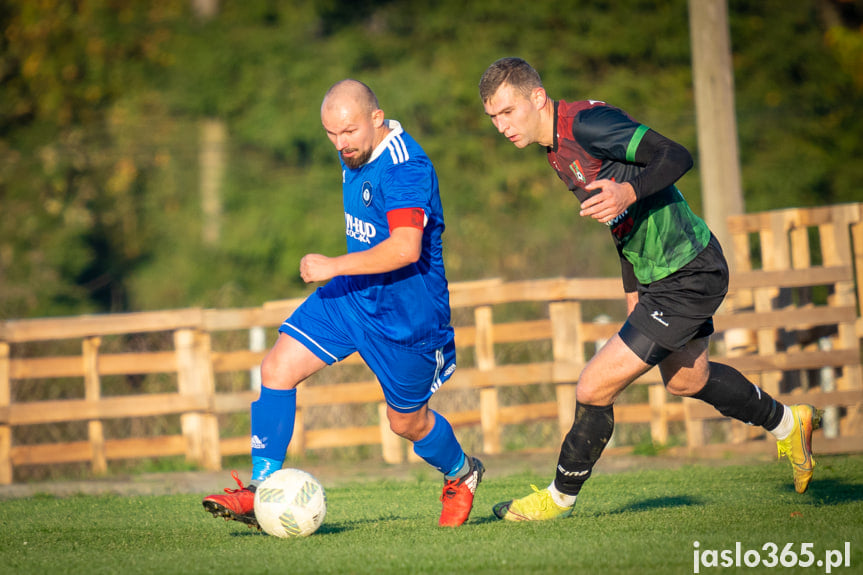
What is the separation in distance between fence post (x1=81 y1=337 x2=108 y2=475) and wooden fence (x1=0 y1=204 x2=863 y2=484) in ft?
0.04

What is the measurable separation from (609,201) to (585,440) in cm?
134

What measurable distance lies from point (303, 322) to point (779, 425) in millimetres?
2584

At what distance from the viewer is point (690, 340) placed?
470 centimetres

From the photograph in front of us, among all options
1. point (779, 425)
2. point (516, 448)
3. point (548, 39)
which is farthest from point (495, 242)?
point (779, 425)

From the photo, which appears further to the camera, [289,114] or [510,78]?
[289,114]

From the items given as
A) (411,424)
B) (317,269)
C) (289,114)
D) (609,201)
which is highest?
(289,114)

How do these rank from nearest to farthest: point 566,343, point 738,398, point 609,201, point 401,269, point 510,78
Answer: point 609,201 < point 510,78 < point 401,269 < point 738,398 < point 566,343

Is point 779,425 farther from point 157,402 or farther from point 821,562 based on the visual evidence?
point 157,402

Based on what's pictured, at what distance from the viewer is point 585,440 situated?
475cm

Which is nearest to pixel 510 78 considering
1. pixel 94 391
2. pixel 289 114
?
pixel 94 391

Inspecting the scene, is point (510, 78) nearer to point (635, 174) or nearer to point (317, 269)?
point (635, 174)

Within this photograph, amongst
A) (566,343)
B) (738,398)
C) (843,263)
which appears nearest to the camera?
(738,398)

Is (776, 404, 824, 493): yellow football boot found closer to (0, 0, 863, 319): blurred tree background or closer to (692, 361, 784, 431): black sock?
(692, 361, 784, 431): black sock

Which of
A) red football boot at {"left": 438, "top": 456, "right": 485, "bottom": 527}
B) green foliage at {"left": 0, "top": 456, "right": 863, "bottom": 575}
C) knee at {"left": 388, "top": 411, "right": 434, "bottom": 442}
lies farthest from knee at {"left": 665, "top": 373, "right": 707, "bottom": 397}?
knee at {"left": 388, "top": 411, "right": 434, "bottom": 442}
